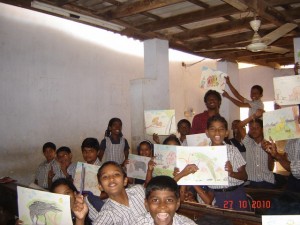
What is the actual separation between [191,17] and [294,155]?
3.25 metres

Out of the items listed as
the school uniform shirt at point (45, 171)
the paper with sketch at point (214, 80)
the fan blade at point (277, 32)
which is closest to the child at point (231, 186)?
the paper with sketch at point (214, 80)

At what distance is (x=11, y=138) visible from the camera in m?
5.97

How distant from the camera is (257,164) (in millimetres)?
4195

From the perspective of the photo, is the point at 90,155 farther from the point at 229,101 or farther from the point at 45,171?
the point at 229,101

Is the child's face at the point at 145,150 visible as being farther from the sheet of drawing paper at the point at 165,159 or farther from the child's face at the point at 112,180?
the child's face at the point at 112,180

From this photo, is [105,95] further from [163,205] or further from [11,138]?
[163,205]

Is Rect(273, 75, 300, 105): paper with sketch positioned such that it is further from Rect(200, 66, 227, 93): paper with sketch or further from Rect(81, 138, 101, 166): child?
Rect(81, 138, 101, 166): child

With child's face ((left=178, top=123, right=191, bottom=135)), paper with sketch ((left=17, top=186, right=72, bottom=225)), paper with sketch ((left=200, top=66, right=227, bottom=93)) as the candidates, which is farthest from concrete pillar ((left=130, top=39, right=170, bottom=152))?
paper with sketch ((left=17, top=186, right=72, bottom=225))

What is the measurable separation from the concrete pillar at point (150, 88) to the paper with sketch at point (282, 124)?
3355mm

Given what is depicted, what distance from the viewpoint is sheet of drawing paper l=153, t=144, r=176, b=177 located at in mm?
3498

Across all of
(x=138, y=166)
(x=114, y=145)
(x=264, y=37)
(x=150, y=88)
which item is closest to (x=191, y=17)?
(x=264, y=37)

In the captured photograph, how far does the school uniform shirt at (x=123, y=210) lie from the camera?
2.41 meters

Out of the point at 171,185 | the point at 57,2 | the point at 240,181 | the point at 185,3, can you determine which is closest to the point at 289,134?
the point at 240,181

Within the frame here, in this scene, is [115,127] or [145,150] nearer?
[145,150]
